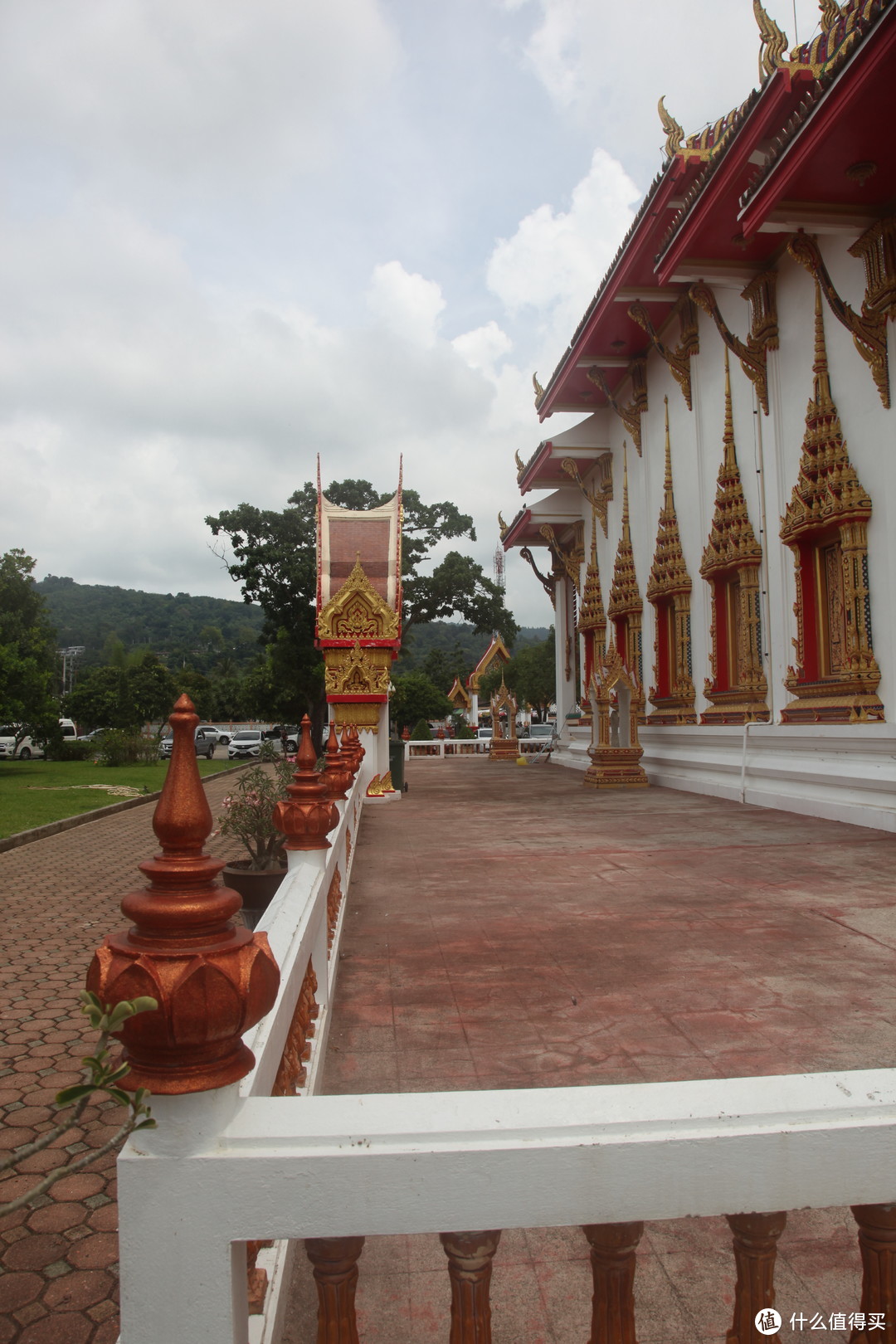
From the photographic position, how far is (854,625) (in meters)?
8.30

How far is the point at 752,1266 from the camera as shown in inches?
50.9

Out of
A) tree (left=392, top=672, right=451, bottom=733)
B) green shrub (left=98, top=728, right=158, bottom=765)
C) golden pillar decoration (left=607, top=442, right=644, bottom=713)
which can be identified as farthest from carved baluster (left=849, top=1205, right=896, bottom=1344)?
tree (left=392, top=672, right=451, bottom=733)

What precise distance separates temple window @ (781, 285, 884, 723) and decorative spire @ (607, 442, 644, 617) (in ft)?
20.2

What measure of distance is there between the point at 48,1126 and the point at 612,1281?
2.48 m

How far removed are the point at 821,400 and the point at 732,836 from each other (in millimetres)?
4596

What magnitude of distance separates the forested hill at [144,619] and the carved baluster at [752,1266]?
87.2 m

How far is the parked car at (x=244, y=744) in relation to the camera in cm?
3669

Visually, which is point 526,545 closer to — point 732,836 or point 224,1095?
point 732,836

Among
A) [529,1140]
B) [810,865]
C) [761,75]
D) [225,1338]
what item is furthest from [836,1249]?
[761,75]

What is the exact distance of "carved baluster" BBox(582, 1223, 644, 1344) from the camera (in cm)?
126

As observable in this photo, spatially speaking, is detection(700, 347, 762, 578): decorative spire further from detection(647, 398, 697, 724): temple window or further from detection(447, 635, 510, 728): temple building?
detection(447, 635, 510, 728): temple building

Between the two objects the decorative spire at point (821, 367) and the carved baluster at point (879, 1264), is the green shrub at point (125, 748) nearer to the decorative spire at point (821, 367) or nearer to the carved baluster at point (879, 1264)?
the decorative spire at point (821, 367)

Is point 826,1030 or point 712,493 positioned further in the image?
point 712,493

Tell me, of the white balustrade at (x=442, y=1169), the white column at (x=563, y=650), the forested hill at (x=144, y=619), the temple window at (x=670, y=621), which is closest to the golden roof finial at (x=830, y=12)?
the temple window at (x=670, y=621)
